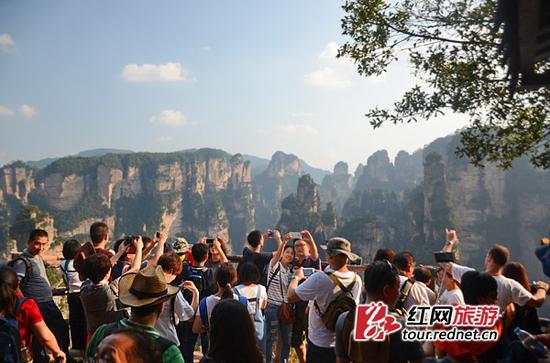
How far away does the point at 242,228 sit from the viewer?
130 m

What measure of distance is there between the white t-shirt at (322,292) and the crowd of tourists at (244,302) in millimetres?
10

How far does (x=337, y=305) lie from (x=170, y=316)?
1.67 metres

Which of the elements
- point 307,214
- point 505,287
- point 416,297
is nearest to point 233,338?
point 416,297

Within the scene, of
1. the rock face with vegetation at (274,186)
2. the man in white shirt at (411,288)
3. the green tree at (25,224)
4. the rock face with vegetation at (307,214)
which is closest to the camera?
the man in white shirt at (411,288)

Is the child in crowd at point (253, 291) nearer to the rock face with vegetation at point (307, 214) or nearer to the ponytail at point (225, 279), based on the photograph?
the ponytail at point (225, 279)

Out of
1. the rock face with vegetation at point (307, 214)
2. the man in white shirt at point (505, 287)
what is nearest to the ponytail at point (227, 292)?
the man in white shirt at point (505, 287)

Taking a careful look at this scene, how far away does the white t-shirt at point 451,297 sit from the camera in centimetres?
382

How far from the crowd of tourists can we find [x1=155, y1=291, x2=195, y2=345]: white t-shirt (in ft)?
0.03

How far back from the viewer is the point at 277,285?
5449 mm

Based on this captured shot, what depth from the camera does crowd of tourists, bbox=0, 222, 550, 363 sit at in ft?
8.45

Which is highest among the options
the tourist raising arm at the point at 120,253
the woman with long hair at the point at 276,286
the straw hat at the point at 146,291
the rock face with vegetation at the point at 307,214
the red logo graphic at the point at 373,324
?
the straw hat at the point at 146,291

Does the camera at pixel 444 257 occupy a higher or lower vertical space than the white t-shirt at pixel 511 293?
higher

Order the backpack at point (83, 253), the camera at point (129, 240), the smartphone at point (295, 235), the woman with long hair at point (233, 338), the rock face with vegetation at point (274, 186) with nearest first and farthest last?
the woman with long hair at point (233, 338)
the backpack at point (83, 253)
the camera at point (129, 240)
the smartphone at point (295, 235)
the rock face with vegetation at point (274, 186)

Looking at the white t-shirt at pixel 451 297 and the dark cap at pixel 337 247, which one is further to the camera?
the dark cap at pixel 337 247
